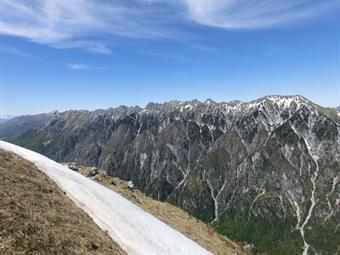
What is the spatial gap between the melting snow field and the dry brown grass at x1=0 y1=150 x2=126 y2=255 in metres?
1.56

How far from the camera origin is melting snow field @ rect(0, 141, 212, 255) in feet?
87.0

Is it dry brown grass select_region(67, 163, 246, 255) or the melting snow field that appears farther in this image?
dry brown grass select_region(67, 163, 246, 255)

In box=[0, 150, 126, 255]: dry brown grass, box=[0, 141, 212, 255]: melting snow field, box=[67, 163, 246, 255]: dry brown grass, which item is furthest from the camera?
box=[67, 163, 246, 255]: dry brown grass

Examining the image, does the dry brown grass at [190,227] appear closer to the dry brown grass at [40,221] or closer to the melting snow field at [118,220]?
the melting snow field at [118,220]

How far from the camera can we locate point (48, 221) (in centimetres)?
2211

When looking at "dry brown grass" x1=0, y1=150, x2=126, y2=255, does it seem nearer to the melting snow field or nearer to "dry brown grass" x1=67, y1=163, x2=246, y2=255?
the melting snow field

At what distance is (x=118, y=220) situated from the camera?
28438 mm

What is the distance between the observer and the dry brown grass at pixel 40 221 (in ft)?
63.3

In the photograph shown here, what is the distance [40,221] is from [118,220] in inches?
303

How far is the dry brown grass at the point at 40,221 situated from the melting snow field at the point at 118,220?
5.10 ft

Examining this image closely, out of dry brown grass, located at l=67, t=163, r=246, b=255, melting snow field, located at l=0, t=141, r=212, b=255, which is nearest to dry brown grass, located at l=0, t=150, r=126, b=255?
melting snow field, located at l=0, t=141, r=212, b=255

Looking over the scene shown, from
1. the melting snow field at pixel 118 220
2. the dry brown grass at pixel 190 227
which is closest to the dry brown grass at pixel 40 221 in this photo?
the melting snow field at pixel 118 220

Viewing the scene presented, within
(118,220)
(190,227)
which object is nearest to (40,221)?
(118,220)

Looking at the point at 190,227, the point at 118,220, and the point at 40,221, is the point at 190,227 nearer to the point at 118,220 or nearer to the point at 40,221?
the point at 118,220
